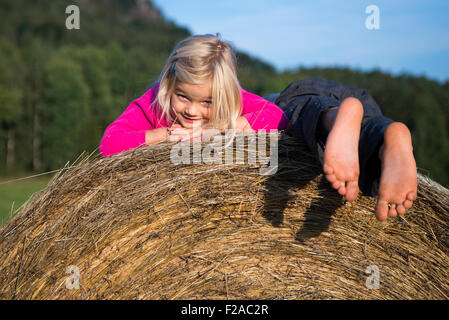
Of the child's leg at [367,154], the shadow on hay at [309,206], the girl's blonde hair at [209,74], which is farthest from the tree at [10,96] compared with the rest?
the child's leg at [367,154]

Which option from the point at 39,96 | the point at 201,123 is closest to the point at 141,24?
the point at 39,96

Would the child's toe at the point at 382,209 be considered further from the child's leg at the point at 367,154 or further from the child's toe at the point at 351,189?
the child's toe at the point at 351,189

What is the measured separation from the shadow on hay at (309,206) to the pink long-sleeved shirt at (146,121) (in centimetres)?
30

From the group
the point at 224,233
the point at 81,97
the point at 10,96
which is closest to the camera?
the point at 224,233

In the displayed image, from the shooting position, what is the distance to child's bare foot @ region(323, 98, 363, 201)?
5.28ft

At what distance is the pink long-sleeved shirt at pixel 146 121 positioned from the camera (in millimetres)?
2184

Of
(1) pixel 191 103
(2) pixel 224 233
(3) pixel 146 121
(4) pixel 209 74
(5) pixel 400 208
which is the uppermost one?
(4) pixel 209 74

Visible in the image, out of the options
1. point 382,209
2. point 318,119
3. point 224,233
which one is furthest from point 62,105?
point 382,209

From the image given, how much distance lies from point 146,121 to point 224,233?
0.87 m

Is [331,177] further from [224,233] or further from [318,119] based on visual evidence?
[224,233]

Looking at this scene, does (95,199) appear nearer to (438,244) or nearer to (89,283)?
(89,283)

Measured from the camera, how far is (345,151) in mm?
1611

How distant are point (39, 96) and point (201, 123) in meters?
22.2

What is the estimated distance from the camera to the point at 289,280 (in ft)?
6.64
